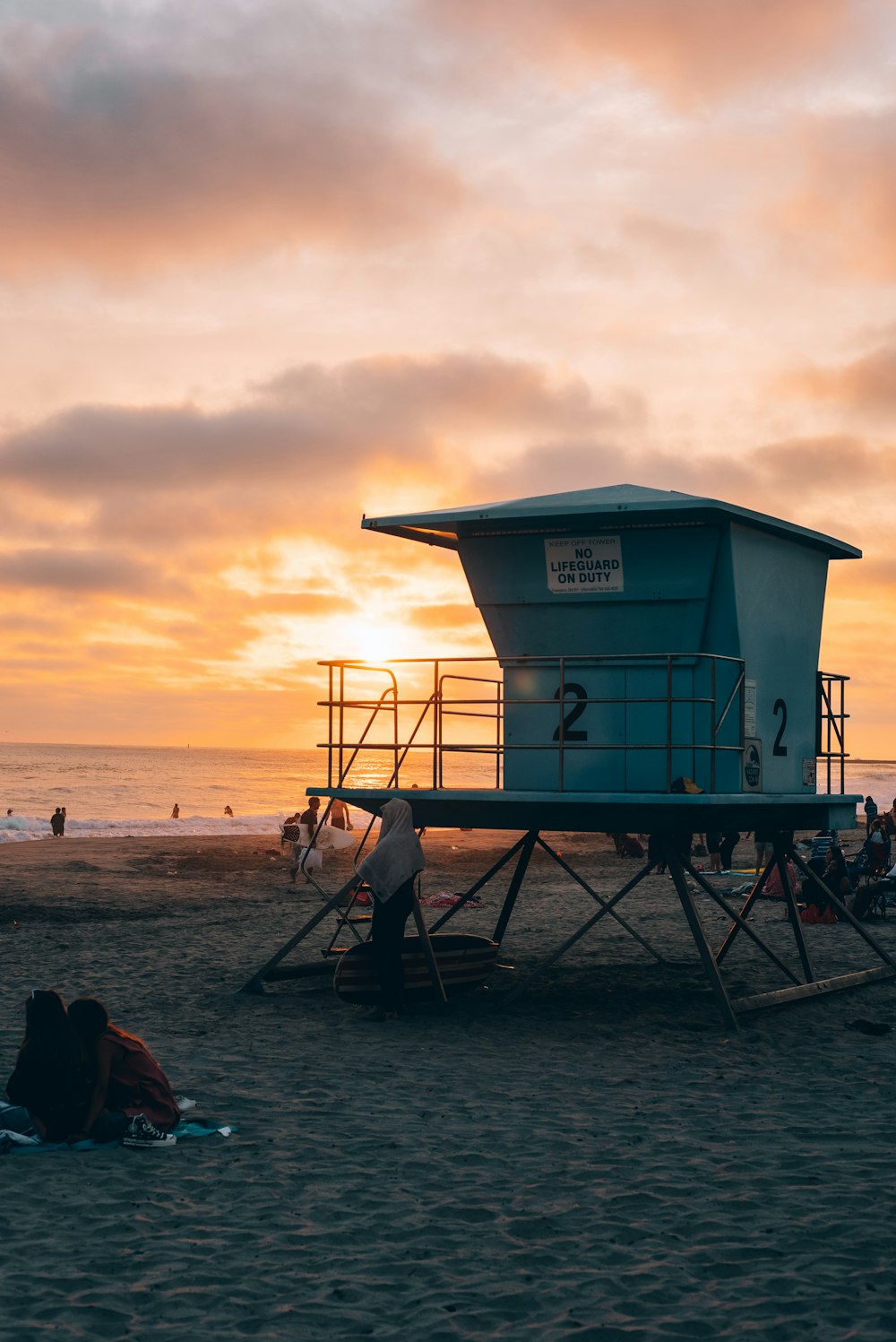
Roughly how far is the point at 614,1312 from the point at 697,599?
9132 mm

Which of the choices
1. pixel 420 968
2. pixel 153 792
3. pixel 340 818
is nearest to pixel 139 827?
pixel 340 818

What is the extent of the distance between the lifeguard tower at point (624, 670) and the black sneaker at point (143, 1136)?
534 centimetres

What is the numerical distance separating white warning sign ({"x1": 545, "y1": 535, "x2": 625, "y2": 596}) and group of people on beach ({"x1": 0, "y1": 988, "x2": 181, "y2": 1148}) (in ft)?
24.5

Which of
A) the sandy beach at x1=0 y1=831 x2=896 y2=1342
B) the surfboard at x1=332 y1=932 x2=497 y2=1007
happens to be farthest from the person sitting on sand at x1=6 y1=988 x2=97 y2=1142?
the surfboard at x1=332 y1=932 x2=497 y2=1007

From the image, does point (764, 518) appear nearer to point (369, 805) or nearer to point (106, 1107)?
point (369, 805)

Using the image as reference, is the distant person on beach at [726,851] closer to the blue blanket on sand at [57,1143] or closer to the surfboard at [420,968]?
the surfboard at [420,968]

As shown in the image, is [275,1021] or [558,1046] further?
[275,1021]

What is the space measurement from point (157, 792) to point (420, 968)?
93.5m

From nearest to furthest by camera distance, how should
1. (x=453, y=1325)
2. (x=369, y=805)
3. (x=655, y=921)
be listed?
(x=453, y=1325), (x=369, y=805), (x=655, y=921)

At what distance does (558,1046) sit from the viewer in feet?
43.6

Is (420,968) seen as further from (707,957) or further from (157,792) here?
(157,792)

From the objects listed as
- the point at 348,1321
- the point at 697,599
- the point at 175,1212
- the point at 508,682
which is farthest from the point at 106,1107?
the point at 697,599

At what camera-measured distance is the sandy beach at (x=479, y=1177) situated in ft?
21.7

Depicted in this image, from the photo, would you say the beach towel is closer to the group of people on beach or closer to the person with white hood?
the person with white hood
